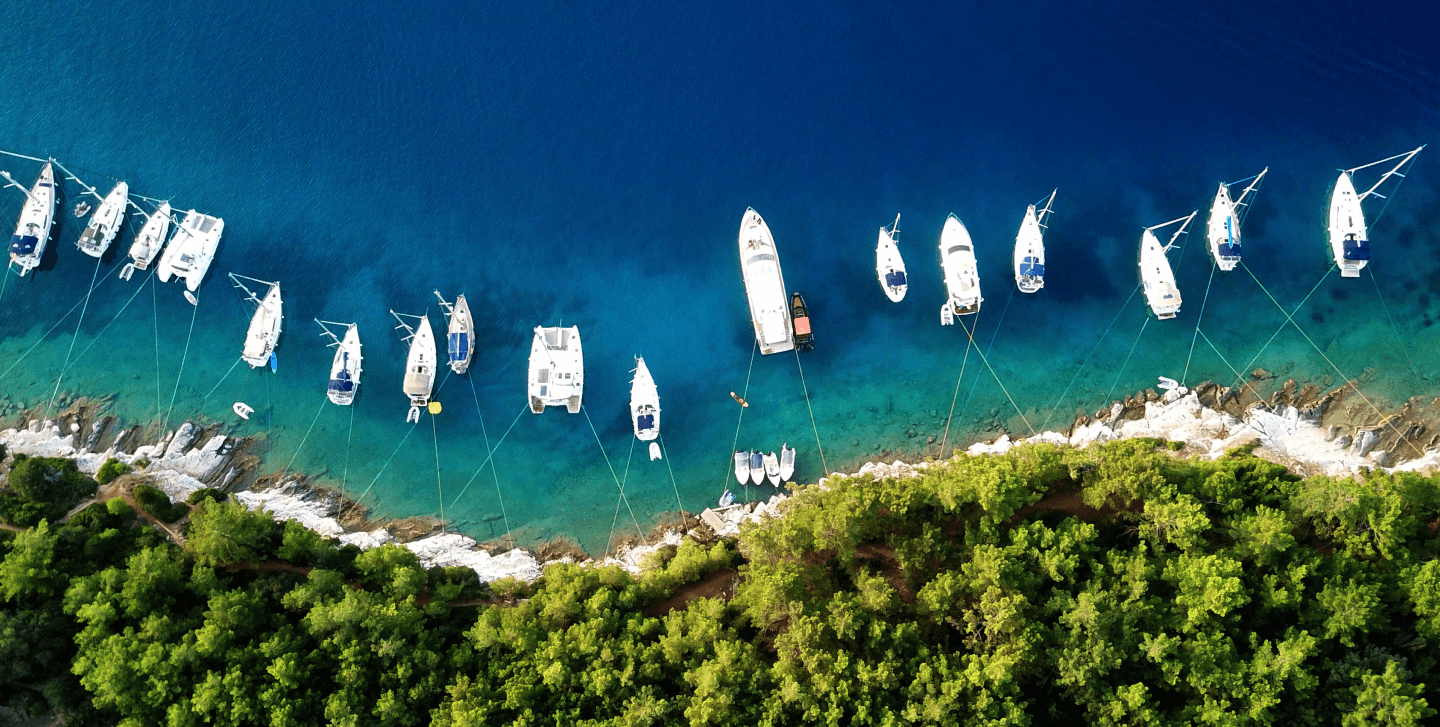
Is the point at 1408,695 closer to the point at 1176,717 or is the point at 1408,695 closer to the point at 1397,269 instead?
the point at 1176,717

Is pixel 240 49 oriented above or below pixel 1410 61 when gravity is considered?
above

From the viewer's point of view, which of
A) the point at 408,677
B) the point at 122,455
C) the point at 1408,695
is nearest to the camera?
the point at 1408,695

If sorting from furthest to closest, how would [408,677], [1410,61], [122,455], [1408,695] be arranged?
1. [1410,61]
2. [122,455]
3. [408,677]
4. [1408,695]

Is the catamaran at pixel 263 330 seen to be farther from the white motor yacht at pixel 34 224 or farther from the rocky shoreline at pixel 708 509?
the white motor yacht at pixel 34 224

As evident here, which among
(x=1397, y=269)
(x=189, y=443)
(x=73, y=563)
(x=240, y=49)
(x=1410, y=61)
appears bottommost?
(x=73, y=563)

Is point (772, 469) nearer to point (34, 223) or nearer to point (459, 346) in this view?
point (459, 346)

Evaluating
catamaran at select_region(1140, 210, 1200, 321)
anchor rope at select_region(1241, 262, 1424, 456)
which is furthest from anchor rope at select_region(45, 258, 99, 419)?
anchor rope at select_region(1241, 262, 1424, 456)

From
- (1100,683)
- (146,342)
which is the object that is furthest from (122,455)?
(1100,683)
